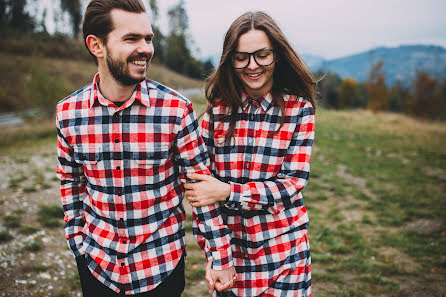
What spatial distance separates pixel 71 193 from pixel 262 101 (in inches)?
53.3

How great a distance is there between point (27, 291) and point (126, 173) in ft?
9.11

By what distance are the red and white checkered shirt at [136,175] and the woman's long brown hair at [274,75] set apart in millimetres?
330

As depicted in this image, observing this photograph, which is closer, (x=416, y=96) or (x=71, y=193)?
(x=71, y=193)

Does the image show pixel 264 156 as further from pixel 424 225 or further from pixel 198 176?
pixel 424 225

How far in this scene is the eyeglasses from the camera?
1.86m

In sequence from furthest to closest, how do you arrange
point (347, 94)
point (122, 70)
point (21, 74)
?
point (347, 94), point (21, 74), point (122, 70)

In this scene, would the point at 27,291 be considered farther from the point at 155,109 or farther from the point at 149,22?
the point at 149,22

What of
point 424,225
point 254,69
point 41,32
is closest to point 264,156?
point 254,69

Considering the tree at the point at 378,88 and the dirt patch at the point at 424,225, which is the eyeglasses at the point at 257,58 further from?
the tree at the point at 378,88

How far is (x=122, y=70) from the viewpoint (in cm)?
169

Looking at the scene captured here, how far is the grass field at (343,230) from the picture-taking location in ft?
12.6

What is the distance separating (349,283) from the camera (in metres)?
3.98

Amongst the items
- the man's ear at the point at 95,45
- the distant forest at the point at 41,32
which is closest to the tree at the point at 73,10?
the distant forest at the point at 41,32

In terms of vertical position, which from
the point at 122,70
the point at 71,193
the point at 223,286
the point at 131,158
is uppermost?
the point at 122,70
